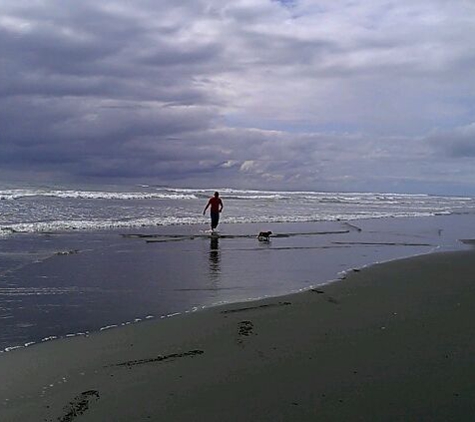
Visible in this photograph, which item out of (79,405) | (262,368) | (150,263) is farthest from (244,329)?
(150,263)

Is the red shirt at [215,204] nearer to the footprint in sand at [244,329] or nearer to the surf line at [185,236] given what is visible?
the surf line at [185,236]

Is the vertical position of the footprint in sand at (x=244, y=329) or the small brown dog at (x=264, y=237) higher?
the small brown dog at (x=264, y=237)

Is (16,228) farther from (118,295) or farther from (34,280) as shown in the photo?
(118,295)

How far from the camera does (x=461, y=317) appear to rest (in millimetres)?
7820

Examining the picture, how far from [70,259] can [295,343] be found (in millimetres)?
9326

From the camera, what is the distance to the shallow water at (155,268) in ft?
27.7

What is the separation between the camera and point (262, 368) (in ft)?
18.3

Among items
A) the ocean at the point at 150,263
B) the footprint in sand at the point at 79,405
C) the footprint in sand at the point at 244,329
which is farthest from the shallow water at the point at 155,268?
the footprint in sand at the point at 79,405

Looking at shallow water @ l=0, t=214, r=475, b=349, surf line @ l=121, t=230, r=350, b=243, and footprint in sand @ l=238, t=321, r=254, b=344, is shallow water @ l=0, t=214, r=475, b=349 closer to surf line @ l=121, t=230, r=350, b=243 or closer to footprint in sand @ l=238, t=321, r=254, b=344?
surf line @ l=121, t=230, r=350, b=243

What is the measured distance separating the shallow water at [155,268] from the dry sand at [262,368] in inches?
45.4

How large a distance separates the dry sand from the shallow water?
1153 mm

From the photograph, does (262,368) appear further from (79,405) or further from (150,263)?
(150,263)

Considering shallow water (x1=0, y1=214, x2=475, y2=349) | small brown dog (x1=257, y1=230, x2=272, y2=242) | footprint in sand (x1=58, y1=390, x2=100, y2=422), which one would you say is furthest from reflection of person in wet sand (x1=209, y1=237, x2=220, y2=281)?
footprint in sand (x1=58, y1=390, x2=100, y2=422)

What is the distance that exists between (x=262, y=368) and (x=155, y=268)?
26.0 ft
